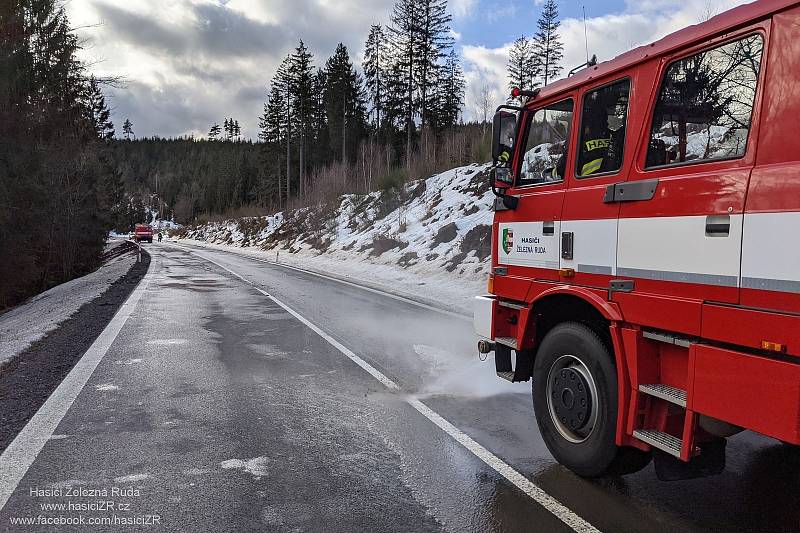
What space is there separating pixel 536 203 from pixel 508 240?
20.3 inches

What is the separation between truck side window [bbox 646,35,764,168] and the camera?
2754 mm

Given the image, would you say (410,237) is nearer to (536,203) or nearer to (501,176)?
(501,176)

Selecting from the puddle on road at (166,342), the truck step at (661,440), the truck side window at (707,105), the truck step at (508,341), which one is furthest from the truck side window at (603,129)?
the puddle on road at (166,342)

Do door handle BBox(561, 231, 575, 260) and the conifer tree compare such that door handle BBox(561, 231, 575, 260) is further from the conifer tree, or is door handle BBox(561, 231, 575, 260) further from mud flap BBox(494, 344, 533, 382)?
the conifer tree

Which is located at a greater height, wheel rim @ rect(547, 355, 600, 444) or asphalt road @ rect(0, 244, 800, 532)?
wheel rim @ rect(547, 355, 600, 444)

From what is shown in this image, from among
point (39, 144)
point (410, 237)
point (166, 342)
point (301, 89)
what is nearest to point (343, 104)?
point (301, 89)

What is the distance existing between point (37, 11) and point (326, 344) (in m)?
18.8

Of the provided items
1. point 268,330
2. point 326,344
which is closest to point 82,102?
point 268,330

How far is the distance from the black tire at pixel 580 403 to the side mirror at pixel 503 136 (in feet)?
4.95

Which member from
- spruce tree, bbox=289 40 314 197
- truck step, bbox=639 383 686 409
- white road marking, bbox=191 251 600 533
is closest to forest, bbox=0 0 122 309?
white road marking, bbox=191 251 600 533

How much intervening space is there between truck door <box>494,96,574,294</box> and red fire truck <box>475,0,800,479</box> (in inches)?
0.6

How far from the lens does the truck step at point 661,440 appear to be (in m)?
2.92

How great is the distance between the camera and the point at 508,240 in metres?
4.64

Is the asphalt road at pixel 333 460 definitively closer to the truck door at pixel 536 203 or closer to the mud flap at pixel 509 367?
the mud flap at pixel 509 367
